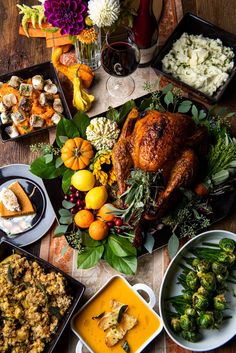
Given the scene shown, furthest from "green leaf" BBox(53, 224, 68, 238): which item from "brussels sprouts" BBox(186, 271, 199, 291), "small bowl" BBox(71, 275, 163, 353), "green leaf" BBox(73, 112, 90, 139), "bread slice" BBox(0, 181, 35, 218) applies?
"brussels sprouts" BBox(186, 271, 199, 291)

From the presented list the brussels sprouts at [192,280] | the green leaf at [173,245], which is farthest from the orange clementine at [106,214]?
the brussels sprouts at [192,280]

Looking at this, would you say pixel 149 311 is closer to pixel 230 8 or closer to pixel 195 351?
pixel 195 351

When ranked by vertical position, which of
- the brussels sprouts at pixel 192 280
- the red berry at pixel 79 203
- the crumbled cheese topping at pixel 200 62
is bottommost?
the brussels sprouts at pixel 192 280

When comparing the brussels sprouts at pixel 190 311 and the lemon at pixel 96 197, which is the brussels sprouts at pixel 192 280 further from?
the lemon at pixel 96 197

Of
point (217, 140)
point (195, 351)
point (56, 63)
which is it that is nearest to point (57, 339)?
point (195, 351)

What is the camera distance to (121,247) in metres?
1.84

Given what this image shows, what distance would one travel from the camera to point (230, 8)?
2.29m

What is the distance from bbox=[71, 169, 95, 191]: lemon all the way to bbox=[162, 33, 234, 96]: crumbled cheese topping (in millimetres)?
570

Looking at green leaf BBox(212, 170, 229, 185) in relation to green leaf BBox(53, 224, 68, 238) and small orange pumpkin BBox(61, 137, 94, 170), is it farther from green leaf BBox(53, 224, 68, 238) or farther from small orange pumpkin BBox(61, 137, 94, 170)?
green leaf BBox(53, 224, 68, 238)

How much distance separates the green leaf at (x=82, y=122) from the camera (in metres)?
1.99

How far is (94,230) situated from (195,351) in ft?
1.78

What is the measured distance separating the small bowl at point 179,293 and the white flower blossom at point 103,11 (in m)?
0.81

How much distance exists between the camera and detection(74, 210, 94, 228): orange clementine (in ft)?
6.11

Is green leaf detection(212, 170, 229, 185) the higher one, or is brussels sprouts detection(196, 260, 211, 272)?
green leaf detection(212, 170, 229, 185)
